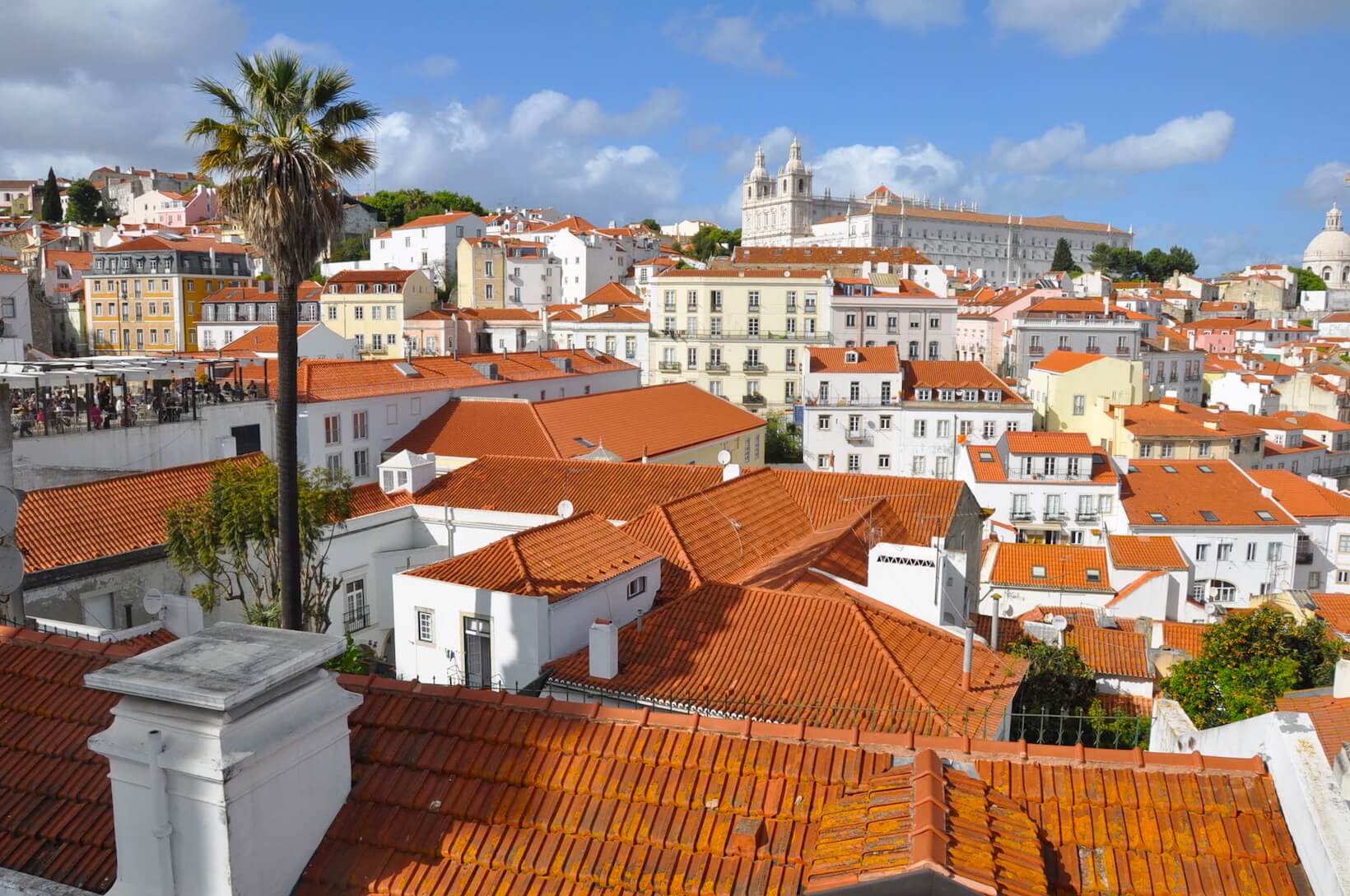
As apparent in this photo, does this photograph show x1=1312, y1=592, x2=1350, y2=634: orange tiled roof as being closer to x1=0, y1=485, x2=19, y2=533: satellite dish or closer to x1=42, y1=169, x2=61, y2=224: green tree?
x1=0, y1=485, x2=19, y2=533: satellite dish

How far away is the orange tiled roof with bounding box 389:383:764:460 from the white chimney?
89.0ft

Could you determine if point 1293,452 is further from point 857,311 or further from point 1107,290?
point 1107,290

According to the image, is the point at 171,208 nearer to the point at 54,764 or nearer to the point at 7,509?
the point at 7,509

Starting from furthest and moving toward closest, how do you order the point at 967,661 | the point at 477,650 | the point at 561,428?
1. the point at 561,428
2. the point at 477,650
3. the point at 967,661

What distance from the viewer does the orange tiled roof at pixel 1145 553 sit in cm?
3625

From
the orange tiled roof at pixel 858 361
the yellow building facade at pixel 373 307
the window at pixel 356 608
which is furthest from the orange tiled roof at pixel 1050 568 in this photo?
the yellow building facade at pixel 373 307

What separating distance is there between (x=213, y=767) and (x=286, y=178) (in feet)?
33.1

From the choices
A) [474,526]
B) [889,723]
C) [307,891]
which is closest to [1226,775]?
[307,891]

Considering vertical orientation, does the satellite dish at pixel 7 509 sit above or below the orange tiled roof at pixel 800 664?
above

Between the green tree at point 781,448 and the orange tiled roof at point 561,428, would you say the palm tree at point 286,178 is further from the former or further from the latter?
the green tree at point 781,448

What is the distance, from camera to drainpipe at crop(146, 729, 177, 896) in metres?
4.67

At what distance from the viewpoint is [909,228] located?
151 meters

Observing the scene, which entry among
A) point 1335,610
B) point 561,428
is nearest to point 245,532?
point 561,428

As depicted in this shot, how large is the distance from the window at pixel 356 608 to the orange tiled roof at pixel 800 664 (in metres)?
9.73
